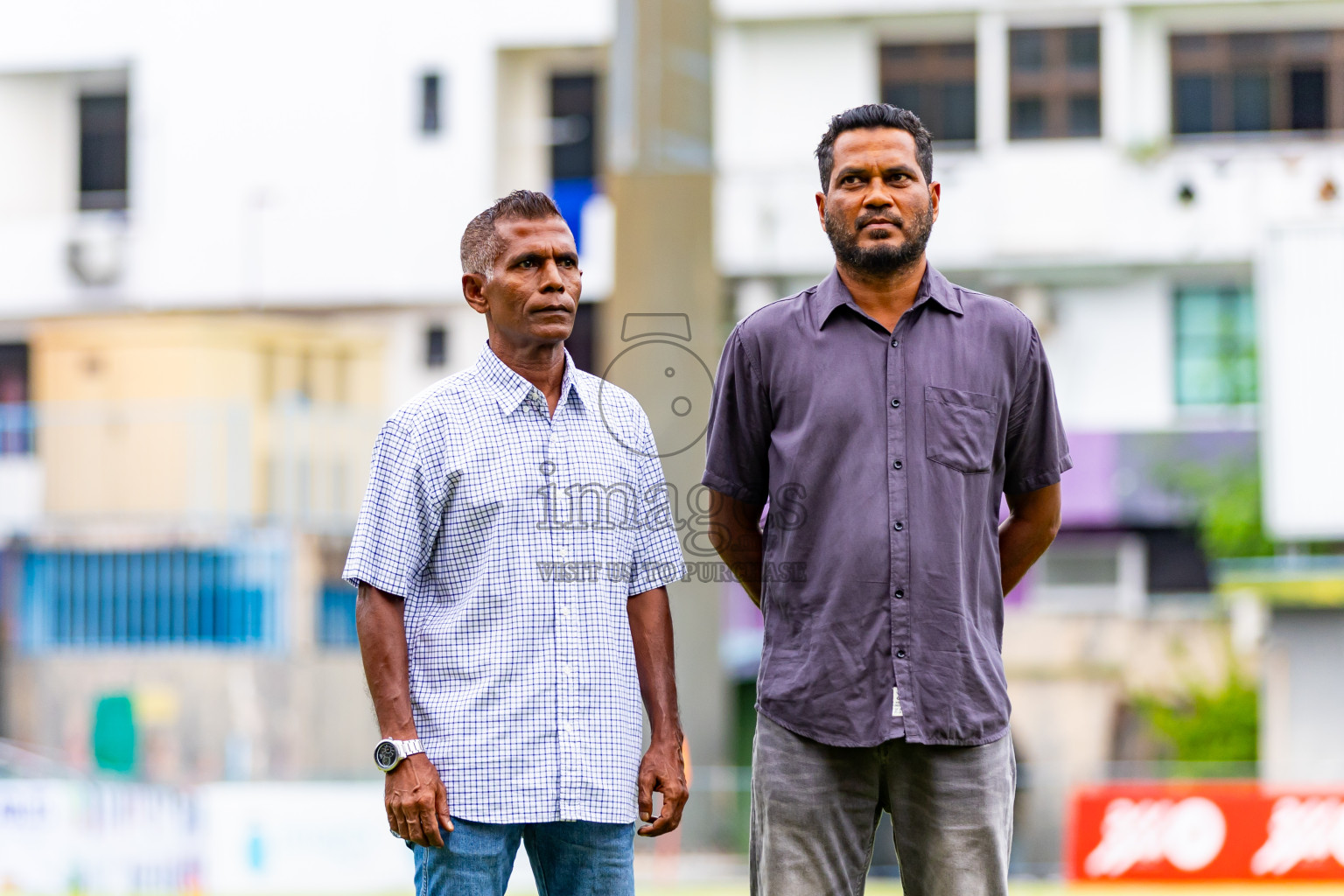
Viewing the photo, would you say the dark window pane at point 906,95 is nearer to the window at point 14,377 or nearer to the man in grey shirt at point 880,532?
the window at point 14,377

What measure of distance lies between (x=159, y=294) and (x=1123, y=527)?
1107 centimetres

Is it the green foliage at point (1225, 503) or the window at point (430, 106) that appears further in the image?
the window at point (430, 106)

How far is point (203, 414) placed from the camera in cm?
1998

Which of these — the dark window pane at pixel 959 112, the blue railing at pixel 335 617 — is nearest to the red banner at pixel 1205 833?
the blue railing at pixel 335 617

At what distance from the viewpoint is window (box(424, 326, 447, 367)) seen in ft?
72.8

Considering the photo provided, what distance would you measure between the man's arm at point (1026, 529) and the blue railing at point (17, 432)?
18.5 meters

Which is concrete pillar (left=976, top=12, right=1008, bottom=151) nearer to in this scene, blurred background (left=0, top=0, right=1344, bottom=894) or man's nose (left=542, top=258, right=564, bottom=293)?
blurred background (left=0, top=0, right=1344, bottom=894)

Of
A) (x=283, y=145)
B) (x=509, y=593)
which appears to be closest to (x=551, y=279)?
(x=509, y=593)

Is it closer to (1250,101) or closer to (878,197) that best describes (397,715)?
(878,197)

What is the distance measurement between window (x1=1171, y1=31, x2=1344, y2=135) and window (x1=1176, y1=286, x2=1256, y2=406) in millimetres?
1732

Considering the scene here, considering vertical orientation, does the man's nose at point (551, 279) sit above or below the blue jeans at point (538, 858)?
above

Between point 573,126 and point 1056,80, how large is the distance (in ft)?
17.5

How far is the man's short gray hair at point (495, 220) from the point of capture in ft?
13.3

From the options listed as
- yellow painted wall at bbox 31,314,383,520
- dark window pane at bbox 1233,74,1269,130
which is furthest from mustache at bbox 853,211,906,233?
dark window pane at bbox 1233,74,1269,130
